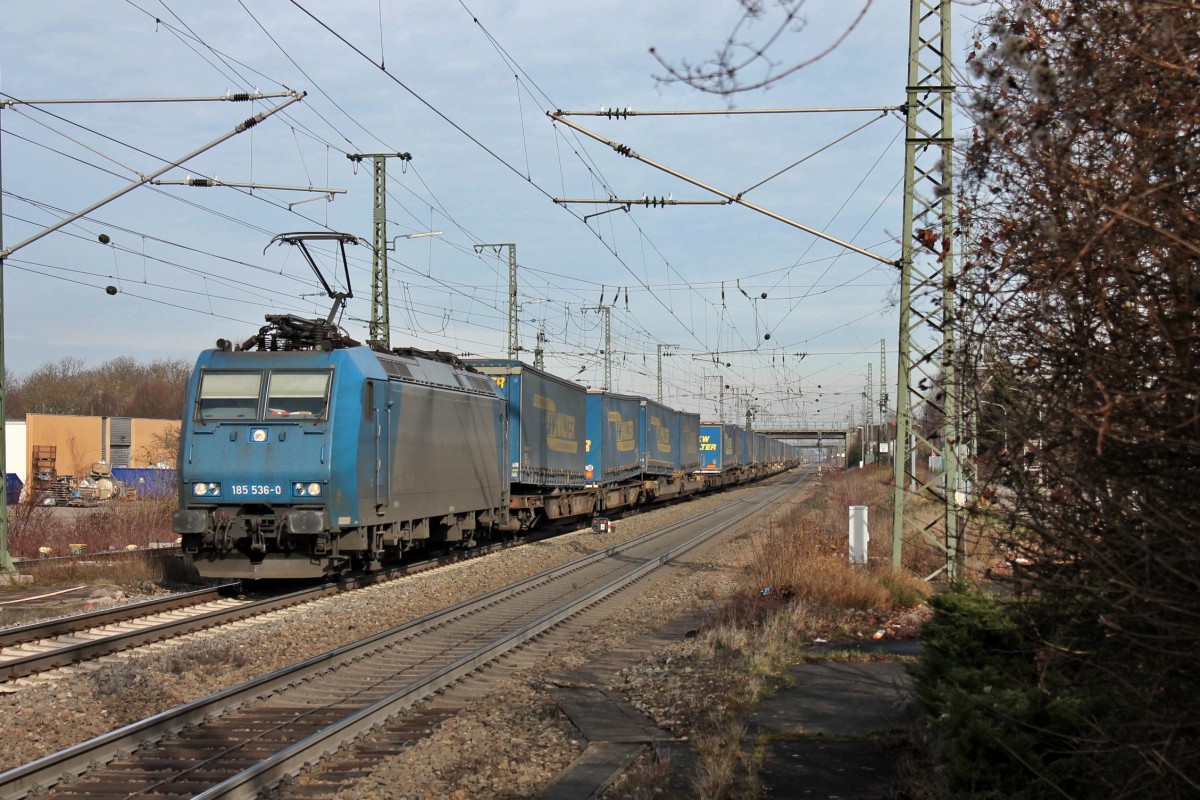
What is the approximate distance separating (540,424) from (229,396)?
1091 cm

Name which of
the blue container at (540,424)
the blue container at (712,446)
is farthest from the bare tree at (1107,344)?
the blue container at (712,446)

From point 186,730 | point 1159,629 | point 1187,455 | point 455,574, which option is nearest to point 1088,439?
point 1187,455

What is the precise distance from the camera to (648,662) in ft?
34.4

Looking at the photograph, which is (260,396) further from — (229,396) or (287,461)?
(287,461)

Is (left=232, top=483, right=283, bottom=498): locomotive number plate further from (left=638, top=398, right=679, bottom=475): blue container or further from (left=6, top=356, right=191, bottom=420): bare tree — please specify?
(left=6, top=356, right=191, bottom=420): bare tree

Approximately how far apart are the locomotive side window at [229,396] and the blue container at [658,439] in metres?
22.0

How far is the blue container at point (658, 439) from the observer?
119 ft

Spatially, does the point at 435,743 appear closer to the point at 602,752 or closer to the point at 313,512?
the point at 602,752

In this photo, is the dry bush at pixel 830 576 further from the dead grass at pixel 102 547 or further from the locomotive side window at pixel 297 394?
the dead grass at pixel 102 547

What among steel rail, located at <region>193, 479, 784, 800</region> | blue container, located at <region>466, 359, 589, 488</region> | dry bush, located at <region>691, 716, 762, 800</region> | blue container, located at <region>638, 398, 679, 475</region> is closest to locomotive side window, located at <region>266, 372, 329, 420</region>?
steel rail, located at <region>193, 479, 784, 800</region>

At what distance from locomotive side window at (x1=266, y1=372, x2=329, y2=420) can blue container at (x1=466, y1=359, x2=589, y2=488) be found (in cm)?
776

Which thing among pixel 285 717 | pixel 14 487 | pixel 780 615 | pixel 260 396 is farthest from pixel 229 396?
pixel 14 487

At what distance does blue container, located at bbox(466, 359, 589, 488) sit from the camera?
23.1 metres

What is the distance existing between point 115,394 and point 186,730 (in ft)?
271
